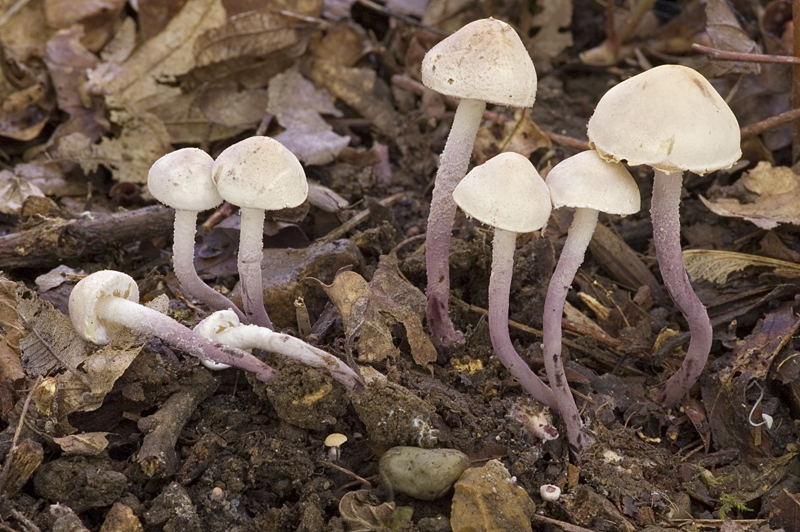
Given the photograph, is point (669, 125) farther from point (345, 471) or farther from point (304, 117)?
point (304, 117)

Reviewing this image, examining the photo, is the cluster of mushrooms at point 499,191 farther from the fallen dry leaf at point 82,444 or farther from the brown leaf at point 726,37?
the brown leaf at point 726,37

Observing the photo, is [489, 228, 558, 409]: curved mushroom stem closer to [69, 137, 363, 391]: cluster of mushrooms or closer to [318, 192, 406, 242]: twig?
[69, 137, 363, 391]: cluster of mushrooms

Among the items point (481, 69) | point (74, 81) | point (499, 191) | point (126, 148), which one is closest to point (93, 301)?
point (499, 191)

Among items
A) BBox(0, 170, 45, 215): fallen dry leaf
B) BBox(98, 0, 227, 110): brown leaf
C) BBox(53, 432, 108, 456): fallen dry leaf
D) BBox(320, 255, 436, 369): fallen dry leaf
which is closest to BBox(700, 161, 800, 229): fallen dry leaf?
BBox(320, 255, 436, 369): fallen dry leaf

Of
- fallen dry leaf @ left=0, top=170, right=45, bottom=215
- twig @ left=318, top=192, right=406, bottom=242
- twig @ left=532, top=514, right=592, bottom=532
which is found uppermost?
fallen dry leaf @ left=0, top=170, right=45, bottom=215

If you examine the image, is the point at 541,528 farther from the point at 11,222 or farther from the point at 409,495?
the point at 11,222

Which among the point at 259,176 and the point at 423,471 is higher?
the point at 259,176

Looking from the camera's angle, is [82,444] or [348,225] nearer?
[82,444]
